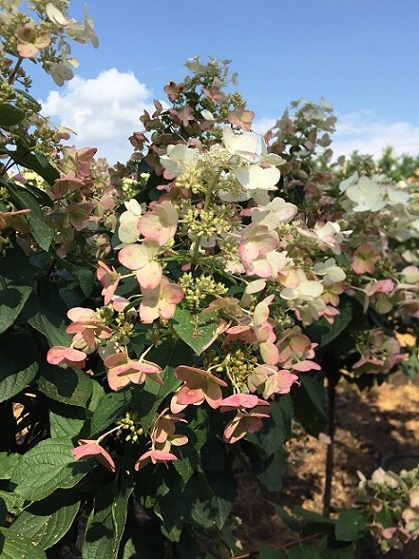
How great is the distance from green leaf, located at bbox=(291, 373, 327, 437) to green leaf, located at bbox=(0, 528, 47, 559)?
34.8 inches

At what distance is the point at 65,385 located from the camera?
1074 millimetres

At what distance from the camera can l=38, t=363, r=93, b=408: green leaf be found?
3.47 feet

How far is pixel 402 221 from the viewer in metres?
1.86

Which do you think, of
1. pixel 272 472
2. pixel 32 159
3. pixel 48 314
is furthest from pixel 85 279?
pixel 272 472

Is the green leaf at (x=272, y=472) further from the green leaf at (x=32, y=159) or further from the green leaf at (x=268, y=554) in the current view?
the green leaf at (x=32, y=159)

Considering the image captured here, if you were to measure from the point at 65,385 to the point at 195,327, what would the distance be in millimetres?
342

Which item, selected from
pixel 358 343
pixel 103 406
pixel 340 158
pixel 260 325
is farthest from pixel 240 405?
pixel 340 158

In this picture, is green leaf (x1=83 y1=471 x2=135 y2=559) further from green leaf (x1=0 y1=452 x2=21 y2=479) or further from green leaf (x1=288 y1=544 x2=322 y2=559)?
green leaf (x1=288 y1=544 x2=322 y2=559)

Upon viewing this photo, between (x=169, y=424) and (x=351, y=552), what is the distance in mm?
1071

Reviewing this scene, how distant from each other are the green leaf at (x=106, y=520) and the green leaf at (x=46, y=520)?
5cm

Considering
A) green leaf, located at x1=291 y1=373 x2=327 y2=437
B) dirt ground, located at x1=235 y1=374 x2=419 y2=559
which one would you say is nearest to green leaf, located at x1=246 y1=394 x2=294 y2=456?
green leaf, located at x1=291 y1=373 x2=327 y2=437

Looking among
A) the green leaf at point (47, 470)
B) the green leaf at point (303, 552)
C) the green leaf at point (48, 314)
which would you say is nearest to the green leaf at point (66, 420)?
the green leaf at point (47, 470)

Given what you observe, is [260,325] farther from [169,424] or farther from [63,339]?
[63,339]

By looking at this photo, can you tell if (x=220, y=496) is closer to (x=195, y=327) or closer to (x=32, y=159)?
(x=195, y=327)
